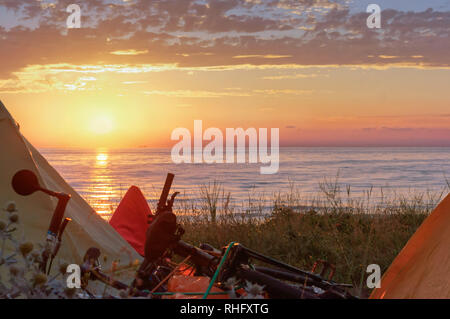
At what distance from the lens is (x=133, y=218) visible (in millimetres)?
5176

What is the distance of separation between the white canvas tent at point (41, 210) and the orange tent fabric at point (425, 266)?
2575 mm

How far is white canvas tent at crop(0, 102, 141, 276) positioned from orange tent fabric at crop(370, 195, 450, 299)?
2.58 m

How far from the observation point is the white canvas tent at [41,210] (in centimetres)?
388

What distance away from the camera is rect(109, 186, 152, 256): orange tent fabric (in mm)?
5043

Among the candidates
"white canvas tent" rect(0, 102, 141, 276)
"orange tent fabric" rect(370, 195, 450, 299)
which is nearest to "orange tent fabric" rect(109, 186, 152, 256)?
"white canvas tent" rect(0, 102, 141, 276)

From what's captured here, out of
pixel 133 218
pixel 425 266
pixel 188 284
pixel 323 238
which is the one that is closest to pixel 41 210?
pixel 133 218

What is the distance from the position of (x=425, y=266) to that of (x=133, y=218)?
128 inches

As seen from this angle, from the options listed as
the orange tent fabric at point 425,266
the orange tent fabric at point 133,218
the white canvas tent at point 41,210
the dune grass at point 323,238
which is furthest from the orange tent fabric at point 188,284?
the dune grass at point 323,238

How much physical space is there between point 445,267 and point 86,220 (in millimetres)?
3303

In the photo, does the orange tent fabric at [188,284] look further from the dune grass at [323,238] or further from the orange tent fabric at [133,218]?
the dune grass at [323,238]

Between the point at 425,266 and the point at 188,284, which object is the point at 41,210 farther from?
the point at 425,266

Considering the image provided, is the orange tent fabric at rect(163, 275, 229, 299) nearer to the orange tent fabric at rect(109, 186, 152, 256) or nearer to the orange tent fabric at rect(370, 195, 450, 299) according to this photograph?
the orange tent fabric at rect(370, 195, 450, 299)
